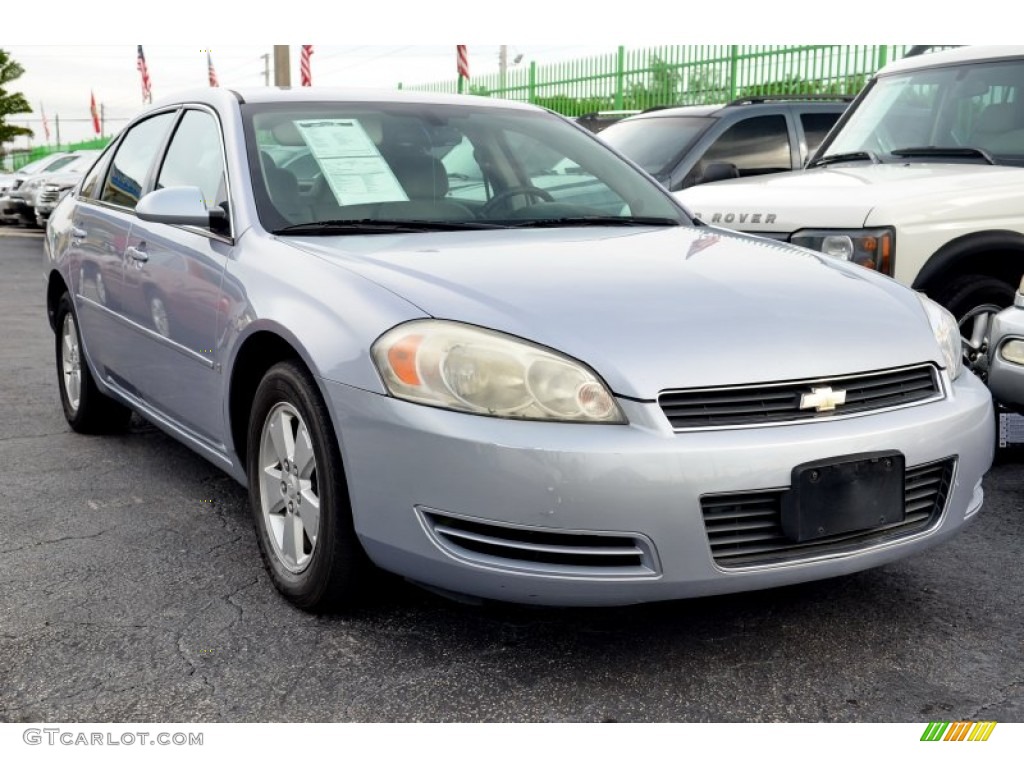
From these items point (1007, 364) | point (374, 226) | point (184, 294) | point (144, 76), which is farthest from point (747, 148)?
point (144, 76)

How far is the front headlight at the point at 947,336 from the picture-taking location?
3.23 metres

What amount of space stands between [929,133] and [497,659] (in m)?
4.35

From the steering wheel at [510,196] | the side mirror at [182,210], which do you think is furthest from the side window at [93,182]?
the steering wheel at [510,196]

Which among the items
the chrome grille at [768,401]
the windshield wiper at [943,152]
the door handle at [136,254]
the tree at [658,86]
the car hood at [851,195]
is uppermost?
the tree at [658,86]

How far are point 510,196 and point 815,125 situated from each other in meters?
5.63

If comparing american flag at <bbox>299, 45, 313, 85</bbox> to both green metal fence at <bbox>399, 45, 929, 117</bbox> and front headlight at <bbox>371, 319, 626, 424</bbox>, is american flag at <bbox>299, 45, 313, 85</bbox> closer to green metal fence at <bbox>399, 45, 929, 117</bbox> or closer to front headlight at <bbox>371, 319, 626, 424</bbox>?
green metal fence at <bbox>399, 45, 929, 117</bbox>

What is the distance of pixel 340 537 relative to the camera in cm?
301

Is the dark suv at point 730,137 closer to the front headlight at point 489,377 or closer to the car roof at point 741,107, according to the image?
the car roof at point 741,107

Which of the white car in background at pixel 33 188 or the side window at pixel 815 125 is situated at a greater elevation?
the side window at pixel 815 125

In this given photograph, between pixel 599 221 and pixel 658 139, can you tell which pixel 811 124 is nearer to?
pixel 658 139

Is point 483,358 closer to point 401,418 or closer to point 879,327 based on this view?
point 401,418

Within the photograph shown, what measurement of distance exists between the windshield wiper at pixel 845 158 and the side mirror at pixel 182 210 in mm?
3766

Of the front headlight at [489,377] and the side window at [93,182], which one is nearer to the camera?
the front headlight at [489,377]

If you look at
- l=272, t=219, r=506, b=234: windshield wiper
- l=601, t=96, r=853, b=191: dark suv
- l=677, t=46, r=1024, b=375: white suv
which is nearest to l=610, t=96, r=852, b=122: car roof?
l=601, t=96, r=853, b=191: dark suv
